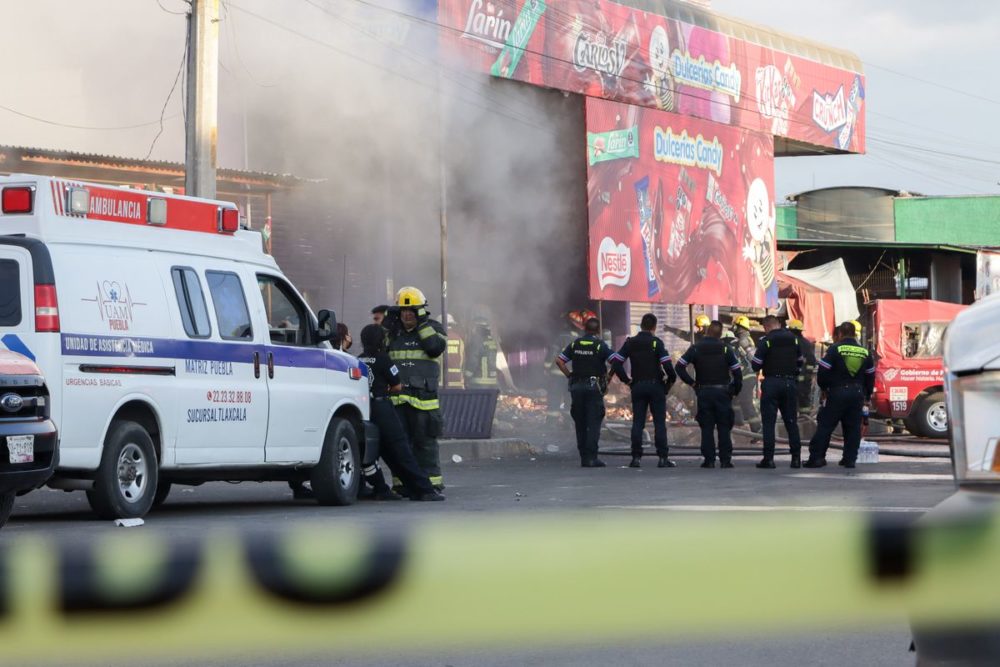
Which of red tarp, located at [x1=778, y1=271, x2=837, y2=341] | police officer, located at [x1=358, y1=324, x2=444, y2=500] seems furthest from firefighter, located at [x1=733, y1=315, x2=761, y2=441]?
police officer, located at [x1=358, y1=324, x2=444, y2=500]

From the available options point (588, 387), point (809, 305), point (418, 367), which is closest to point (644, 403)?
point (588, 387)

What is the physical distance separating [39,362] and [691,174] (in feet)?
72.6

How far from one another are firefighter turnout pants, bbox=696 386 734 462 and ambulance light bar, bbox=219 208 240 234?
7228 millimetres

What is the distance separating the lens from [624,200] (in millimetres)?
27016

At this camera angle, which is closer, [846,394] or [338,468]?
[338,468]

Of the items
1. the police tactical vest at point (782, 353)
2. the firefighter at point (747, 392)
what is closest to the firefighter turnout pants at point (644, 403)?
the police tactical vest at point (782, 353)

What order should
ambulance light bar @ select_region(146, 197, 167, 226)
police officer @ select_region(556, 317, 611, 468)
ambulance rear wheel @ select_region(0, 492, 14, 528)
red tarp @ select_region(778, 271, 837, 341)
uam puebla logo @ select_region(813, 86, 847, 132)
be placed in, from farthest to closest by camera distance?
1. uam puebla logo @ select_region(813, 86, 847, 132)
2. red tarp @ select_region(778, 271, 837, 341)
3. police officer @ select_region(556, 317, 611, 468)
4. ambulance light bar @ select_region(146, 197, 167, 226)
5. ambulance rear wheel @ select_region(0, 492, 14, 528)

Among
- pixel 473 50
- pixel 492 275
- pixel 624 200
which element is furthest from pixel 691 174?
pixel 473 50

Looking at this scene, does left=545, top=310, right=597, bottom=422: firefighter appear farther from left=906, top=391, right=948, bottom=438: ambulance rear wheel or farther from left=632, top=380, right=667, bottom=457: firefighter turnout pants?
left=632, top=380, right=667, bottom=457: firefighter turnout pants

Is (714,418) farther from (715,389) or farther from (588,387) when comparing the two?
(588,387)

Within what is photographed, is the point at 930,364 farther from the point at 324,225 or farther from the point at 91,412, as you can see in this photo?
the point at 91,412

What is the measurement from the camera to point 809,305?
3291cm

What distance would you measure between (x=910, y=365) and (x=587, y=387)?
767 centimetres

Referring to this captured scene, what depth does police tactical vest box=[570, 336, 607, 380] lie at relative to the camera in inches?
649
